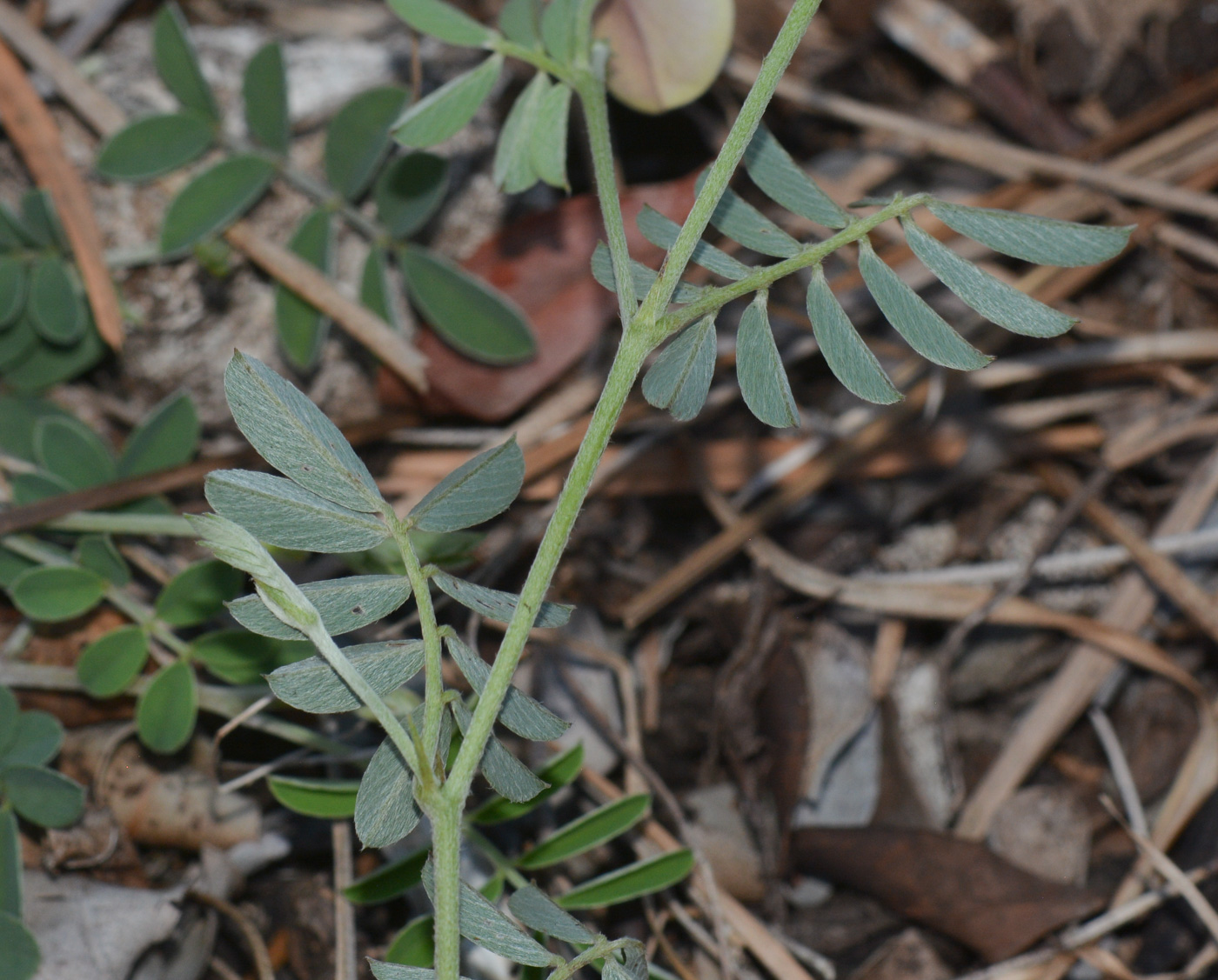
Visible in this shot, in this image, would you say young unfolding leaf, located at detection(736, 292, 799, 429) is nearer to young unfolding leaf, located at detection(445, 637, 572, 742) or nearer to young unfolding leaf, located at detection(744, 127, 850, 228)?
young unfolding leaf, located at detection(744, 127, 850, 228)

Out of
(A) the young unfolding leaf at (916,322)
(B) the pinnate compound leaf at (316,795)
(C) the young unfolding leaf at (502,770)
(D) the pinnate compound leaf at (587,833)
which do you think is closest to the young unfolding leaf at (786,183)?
(A) the young unfolding leaf at (916,322)

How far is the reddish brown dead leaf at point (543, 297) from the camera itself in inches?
70.2

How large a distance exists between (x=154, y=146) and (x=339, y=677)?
1187 millimetres

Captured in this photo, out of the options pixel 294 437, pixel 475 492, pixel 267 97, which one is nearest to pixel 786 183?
pixel 475 492

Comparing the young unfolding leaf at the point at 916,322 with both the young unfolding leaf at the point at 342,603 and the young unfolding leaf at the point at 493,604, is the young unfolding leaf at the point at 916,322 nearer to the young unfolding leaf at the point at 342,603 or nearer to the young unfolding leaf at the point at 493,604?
the young unfolding leaf at the point at 493,604

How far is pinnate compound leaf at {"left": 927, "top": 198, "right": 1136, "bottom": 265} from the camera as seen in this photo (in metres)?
0.96

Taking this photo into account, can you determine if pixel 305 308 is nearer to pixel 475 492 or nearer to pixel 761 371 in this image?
pixel 475 492

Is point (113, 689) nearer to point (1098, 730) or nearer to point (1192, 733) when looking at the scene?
point (1098, 730)

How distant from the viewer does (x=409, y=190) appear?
1.73 m

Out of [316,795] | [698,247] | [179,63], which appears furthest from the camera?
[179,63]

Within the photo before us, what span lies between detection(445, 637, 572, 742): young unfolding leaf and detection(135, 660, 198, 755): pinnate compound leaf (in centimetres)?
62

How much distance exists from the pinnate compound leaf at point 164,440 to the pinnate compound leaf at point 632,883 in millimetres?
916

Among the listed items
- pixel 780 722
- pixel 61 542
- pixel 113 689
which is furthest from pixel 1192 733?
pixel 61 542

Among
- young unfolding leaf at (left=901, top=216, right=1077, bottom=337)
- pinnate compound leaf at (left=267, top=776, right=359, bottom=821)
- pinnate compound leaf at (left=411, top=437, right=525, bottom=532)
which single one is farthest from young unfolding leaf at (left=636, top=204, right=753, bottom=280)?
pinnate compound leaf at (left=267, top=776, right=359, bottom=821)
